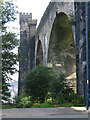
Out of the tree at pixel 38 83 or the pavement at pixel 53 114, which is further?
the tree at pixel 38 83

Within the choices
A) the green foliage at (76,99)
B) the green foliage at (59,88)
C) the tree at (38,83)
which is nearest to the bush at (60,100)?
the green foliage at (76,99)

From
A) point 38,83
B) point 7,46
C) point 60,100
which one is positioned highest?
point 7,46

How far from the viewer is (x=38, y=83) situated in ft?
72.3

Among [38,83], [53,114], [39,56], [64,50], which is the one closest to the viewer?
[53,114]

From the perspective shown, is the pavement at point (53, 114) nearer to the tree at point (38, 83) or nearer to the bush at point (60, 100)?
the bush at point (60, 100)

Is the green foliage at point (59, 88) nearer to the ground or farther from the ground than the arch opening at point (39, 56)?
nearer to the ground

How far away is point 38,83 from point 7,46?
6507 millimetres

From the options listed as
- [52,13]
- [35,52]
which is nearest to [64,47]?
[52,13]

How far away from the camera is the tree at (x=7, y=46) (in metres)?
16.7

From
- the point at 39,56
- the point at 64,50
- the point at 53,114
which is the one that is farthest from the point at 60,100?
the point at 39,56

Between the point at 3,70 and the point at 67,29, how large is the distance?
12133 millimetres

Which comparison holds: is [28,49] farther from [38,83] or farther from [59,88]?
[59,88]

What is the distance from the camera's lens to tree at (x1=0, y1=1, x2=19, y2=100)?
54.6 feet

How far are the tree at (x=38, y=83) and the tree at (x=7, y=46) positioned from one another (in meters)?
4.46
